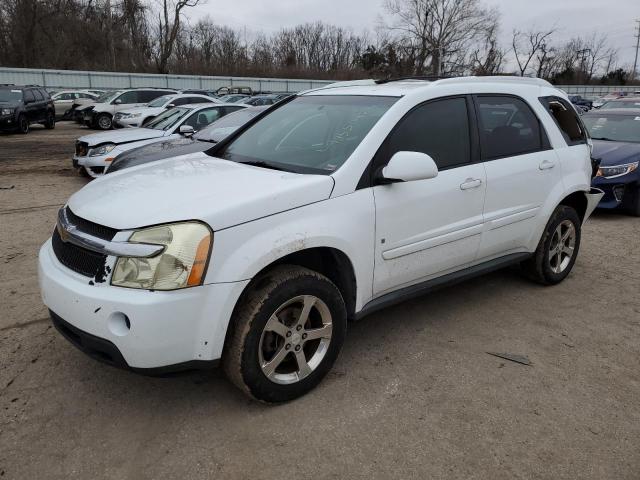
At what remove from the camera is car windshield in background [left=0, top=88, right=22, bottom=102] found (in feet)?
60.6

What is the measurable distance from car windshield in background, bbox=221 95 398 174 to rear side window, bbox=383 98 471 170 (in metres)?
0.18

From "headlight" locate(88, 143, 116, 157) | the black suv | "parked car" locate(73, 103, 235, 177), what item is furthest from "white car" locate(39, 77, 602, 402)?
the black suv

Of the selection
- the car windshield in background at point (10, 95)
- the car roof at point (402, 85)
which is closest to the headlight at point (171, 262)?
the car roof at point (402, 85)

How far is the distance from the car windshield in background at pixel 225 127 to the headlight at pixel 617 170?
5190mm

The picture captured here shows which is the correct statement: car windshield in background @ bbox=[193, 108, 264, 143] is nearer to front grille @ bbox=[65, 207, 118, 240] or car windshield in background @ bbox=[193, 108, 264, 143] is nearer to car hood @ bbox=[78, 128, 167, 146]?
car hood @ bbox=[78, 128, 167, 146]

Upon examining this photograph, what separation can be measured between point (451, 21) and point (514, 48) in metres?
17.6

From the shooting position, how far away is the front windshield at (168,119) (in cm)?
980

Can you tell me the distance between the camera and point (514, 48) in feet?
236

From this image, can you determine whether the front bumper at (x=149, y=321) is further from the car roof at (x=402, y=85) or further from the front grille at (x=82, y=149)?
the front grille at (x=82, y=149)

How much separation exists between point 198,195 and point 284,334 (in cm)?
88

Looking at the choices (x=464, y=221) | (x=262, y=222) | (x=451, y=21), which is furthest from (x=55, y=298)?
(x=451, y=21)

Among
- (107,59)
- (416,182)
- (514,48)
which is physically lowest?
(416,182)

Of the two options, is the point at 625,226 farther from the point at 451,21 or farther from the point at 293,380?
the point at 451,21

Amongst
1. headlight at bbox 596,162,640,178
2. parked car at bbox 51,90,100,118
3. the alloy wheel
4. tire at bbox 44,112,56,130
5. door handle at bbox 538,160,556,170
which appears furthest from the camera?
parked car at bbox 51,90,100,118
